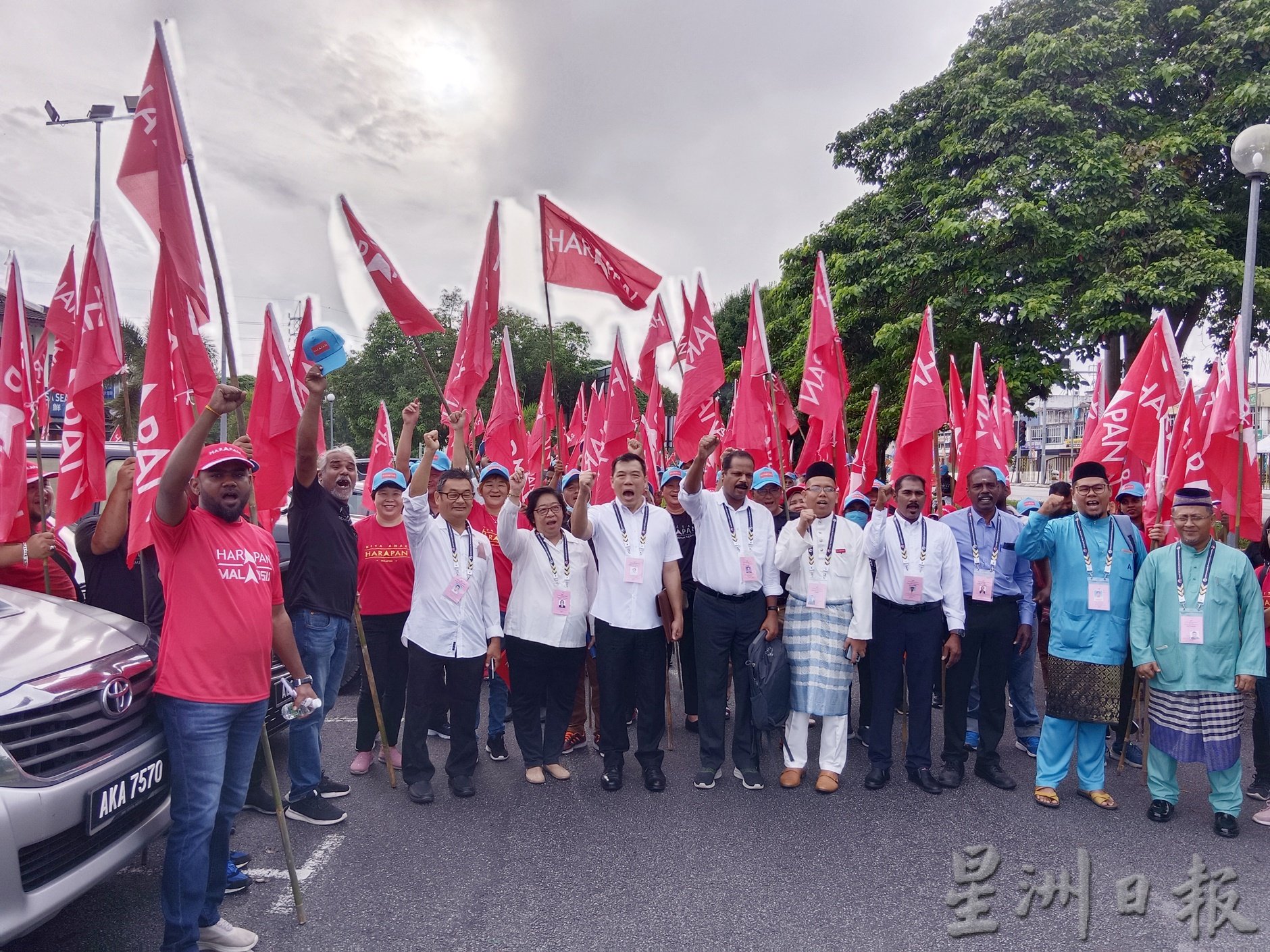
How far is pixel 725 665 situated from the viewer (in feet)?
17.0

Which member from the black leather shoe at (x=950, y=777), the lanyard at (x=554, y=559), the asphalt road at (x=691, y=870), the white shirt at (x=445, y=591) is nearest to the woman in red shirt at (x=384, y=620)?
the white shirt at (x=445, y=591)

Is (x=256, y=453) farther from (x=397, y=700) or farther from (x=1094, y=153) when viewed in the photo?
(x=1094, y=153)

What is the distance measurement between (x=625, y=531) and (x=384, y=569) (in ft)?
5.01

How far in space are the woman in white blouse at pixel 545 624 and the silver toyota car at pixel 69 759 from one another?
2.23 meters

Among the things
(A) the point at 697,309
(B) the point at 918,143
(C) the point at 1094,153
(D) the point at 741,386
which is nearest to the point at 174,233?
(A) the point at 697,309

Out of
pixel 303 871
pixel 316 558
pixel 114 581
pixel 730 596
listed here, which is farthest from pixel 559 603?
pixel 114 581

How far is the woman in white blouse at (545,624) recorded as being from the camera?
200 inches

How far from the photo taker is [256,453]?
4.89 meters

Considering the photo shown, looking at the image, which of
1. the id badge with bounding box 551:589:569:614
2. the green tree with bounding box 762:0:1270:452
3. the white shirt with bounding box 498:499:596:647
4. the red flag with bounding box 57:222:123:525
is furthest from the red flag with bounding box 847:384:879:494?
the red flag with bounding box 57:222:123:525

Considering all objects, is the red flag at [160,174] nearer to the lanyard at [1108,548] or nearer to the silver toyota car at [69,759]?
the silver toyota car at [69,759]

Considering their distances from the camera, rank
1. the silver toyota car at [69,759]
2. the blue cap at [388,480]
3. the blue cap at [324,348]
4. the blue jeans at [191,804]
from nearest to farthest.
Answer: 1. the silver toyota car at [69,759]
2. the blue jeans at [191,804]
3. the blue cap at [324,348]
4. the blue cap at [388,480]

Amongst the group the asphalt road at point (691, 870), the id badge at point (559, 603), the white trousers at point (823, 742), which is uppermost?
the id badge at point (559, 603)

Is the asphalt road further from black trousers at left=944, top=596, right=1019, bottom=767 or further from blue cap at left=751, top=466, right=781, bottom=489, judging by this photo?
blue cap at left=751, top=466, right=781, bottom=489

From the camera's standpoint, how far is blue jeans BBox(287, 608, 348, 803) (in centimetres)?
439
